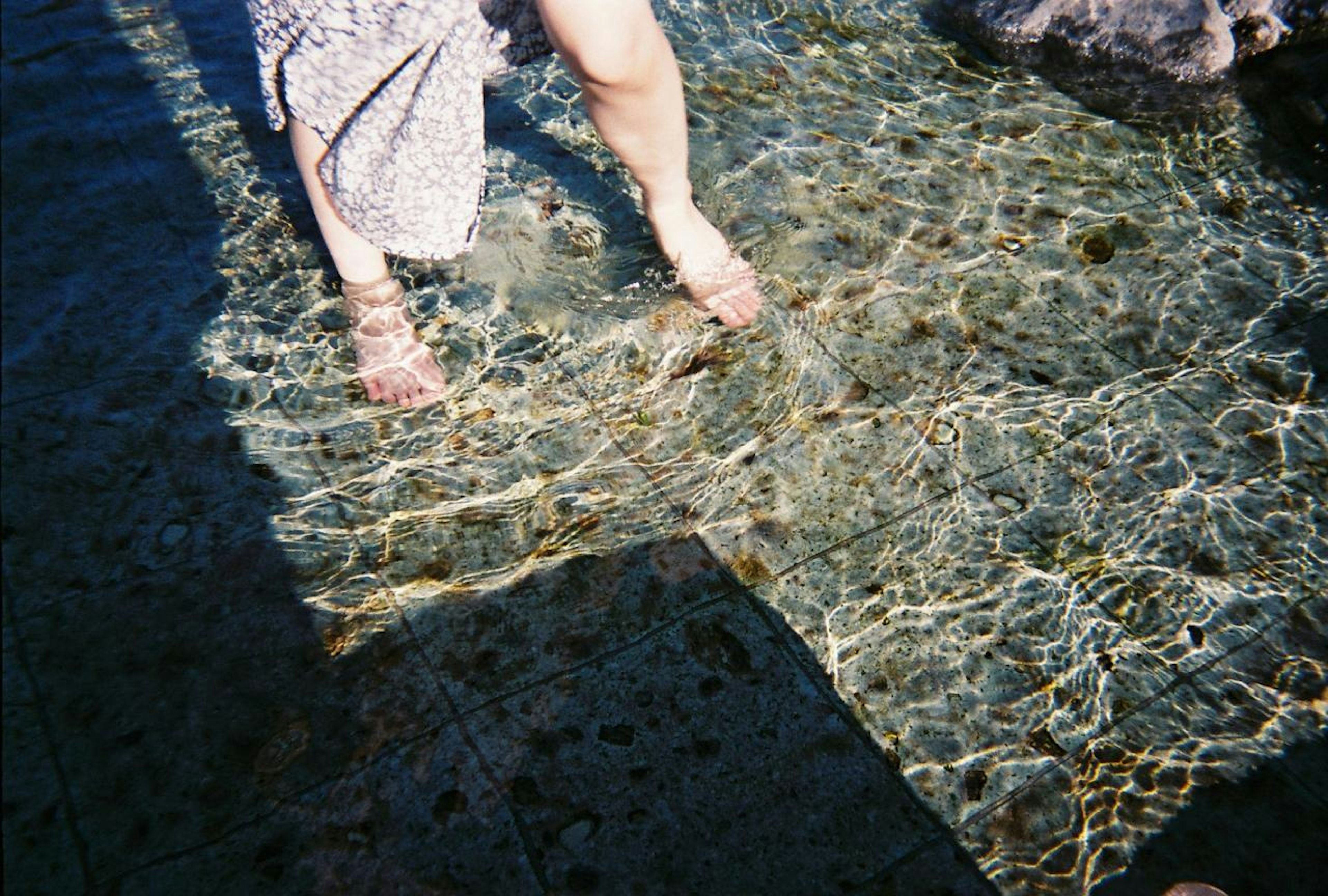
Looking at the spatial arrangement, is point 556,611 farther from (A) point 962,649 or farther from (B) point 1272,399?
(B) point 1272,399

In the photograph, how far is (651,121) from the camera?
2605mm

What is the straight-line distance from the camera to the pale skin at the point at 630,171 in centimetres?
230

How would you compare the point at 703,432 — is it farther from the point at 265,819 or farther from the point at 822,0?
the point at 822,0

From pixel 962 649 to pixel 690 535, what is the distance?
0.72 m

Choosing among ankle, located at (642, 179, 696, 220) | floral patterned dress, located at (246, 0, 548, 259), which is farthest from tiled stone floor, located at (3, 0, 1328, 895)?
floral patterned dress, located at (246, 0, 548, 259)

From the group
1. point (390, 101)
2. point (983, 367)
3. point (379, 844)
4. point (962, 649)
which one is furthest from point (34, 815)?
point (983, 367)

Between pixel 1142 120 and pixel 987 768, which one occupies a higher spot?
pixel 1142 120

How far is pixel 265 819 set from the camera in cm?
188

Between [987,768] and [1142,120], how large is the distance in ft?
9.65

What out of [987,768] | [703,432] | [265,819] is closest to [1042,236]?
[703,432]

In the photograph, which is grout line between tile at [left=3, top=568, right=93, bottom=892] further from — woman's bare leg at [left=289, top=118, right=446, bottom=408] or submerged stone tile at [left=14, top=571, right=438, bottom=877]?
woman's bare leg at [left=289, top=118, right=446, bottom=408]

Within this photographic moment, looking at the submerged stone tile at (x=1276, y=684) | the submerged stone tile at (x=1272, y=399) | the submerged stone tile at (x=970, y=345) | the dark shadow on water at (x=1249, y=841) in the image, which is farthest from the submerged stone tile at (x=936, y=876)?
the submerged stone tile at (x=1272, y=399)

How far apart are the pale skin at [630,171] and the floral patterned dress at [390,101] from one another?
12cm

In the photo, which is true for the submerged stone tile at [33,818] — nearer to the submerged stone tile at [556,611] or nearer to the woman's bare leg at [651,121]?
the submerged stone tile at [556,611]
